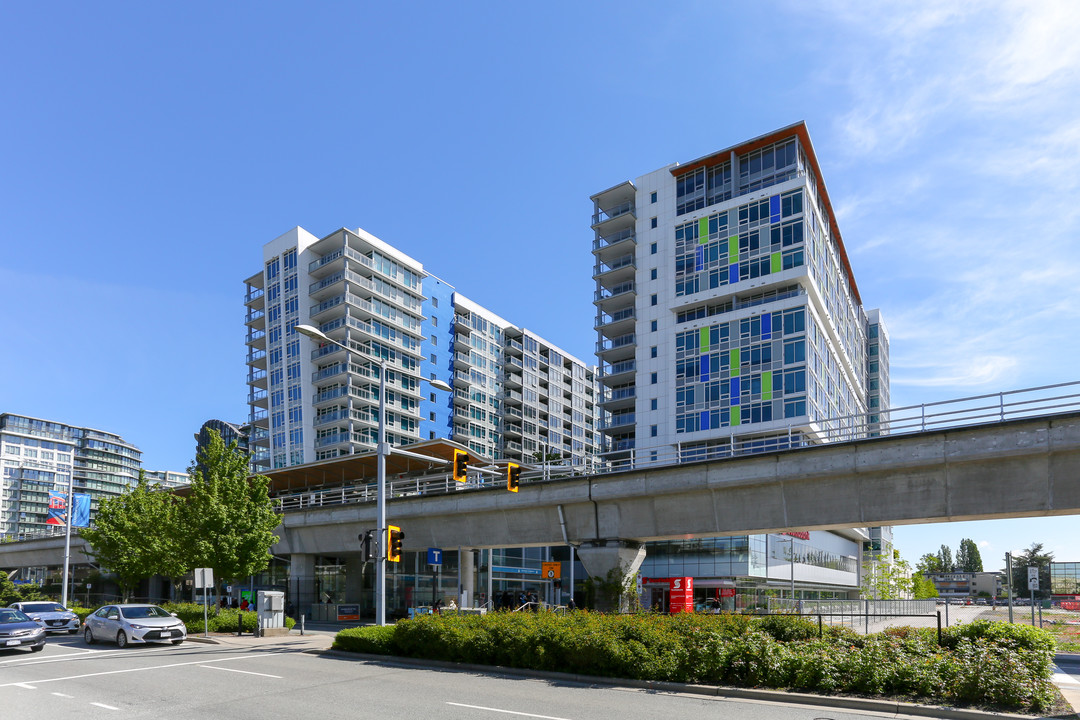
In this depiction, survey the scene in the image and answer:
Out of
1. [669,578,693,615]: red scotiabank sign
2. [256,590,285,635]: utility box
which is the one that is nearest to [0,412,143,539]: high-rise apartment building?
[669,578,693,615]: red scotiabank sign

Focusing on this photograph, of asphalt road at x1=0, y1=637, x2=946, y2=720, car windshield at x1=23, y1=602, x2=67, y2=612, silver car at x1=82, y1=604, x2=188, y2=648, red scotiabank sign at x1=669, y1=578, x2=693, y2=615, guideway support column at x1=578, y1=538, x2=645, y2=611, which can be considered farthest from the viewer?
red scotiabank sign at x1=669, y1=578, x2=693, y2=615

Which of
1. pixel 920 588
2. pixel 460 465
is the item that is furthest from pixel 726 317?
pixel 920 588

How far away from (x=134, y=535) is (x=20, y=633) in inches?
752

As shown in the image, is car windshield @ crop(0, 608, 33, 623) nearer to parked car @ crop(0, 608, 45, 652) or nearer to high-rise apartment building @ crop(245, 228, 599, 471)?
parked car @ crop(0, 608, 45, 652)

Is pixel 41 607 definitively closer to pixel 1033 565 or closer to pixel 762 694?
pixel 762 694

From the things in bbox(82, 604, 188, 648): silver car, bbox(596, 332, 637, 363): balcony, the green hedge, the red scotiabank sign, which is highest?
bbox(596, 332, 637, 363): balcony

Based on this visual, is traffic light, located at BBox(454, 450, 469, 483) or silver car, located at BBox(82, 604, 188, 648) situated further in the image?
silver car, located at BBox(82, 604, 188, 648)

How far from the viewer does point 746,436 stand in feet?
224

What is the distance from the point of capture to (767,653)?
16.1 m

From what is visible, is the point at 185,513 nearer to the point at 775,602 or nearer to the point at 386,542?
the point at 386,542

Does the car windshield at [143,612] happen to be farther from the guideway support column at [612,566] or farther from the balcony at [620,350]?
the balcony at [620,350]

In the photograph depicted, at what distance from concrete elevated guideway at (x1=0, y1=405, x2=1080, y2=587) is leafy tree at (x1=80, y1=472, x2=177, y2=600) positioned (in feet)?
41.9

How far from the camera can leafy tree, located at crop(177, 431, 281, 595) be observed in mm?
32844

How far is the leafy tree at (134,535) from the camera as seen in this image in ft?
132
